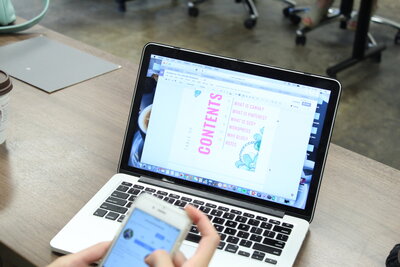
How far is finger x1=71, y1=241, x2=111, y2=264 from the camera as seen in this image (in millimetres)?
716

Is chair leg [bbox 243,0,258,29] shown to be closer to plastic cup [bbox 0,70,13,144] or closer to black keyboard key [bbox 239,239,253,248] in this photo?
plastic cup [bbox 0,70,13,144]

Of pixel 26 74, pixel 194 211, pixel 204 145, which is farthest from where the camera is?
pixel 26 74

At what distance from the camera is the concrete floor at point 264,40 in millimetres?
2693

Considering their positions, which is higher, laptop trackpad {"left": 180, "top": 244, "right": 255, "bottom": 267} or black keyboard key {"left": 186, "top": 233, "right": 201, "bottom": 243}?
black keyboard key {"left": 186, "top": 233, "right": 201, "bottom": 243}

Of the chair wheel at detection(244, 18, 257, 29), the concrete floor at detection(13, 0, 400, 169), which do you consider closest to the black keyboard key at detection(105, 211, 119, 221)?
the concrete floor at detection(13, 0, 400, 169)

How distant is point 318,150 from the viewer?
91 cm

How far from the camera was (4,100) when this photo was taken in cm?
107

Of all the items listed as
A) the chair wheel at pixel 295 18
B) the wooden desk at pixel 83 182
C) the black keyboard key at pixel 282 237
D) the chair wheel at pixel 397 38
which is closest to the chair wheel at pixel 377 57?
the chair wheel at pixel 397 38

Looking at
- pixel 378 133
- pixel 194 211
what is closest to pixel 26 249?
pixel 194 211

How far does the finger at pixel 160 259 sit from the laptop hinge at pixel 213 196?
0.30m

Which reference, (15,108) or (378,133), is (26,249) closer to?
(15,108)

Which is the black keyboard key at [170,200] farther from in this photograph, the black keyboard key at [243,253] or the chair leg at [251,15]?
the chair leg at [251,15]

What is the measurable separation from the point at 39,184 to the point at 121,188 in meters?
0.16

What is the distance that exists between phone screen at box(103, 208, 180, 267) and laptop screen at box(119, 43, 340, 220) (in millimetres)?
262
